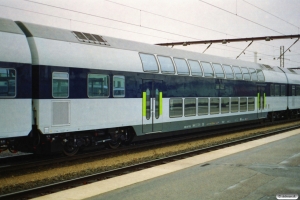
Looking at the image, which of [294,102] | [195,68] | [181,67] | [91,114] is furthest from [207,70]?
[294,102]

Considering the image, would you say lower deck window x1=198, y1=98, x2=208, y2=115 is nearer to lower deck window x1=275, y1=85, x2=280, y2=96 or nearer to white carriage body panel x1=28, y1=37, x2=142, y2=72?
white carriage body panel x1=28, y1=37, x2=142, y2=72

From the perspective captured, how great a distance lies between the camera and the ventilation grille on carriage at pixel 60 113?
35.8 feet

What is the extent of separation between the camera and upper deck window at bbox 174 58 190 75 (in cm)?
1641

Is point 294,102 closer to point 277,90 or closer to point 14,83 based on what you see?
point 277,90

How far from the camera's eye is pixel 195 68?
1762 centimetres

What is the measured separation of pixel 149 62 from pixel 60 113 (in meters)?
4.99

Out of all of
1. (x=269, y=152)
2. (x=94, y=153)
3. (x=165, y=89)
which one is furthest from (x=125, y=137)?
(x=269, y=152)

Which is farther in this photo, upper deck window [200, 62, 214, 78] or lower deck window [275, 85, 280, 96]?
lower deck window [275, 85, 280, 96]

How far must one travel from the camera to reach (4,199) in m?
7.39

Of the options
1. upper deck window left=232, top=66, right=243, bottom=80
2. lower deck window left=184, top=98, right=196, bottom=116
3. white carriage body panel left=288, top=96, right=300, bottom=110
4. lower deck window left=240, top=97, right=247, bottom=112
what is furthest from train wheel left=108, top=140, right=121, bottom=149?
white carriage body panel left=288, top=96, right=300, bottom=110

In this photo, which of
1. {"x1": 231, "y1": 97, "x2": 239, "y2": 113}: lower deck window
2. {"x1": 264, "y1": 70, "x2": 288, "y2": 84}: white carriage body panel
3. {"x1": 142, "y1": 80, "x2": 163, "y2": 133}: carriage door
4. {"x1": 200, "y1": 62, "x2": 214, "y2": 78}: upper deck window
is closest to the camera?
{"x1": 142, "y1": 80, "x2": 163, "y2": 133}: carriage door

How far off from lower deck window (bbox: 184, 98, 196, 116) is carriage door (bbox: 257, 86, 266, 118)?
8.61 meters

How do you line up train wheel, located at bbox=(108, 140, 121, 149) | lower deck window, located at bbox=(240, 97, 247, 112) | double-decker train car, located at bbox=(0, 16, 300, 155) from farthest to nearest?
1. lower deck window, located at bbox=(240, 97, 247, 112)
2. train wheel, located at bbox=(108, 140, 121, 149)
3. double-decker train car, located at bbox=(0, 16, 300, 155)

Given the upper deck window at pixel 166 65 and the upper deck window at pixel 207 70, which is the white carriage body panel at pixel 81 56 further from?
the upper deck window at pixel 207 70
